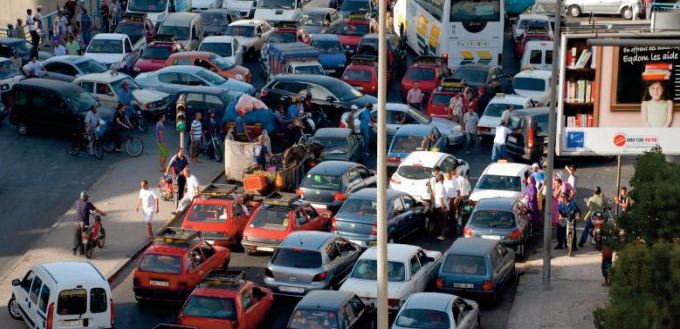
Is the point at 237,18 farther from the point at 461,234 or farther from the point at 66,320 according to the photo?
the point at 66,320

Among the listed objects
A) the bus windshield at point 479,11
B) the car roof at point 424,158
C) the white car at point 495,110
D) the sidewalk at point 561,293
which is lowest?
the sidewalk at point 561,293

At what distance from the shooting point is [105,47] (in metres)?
51.3

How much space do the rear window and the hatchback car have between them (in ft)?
32.0

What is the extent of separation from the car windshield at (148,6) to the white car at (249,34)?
452 centimetres

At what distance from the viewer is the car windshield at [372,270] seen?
95.7 feet

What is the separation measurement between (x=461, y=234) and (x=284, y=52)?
15.9 meters

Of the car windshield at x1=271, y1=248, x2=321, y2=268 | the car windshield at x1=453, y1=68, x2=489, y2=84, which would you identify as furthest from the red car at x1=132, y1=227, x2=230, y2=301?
the car windshield at x1=453, y1=68, x2=489, y2=84

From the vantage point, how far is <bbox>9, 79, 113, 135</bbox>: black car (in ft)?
137

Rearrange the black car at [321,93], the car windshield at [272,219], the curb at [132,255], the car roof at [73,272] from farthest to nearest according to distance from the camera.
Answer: the black car at [321,93]
the car windshield at [272,219]
the curb at [132,255]
the car roof at [73,272]

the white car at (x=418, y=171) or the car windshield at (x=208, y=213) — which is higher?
the white car at (x=418, y=171)

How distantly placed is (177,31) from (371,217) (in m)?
23.4

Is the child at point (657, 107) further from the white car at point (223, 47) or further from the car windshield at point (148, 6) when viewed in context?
the car windshield at point (148, 6)

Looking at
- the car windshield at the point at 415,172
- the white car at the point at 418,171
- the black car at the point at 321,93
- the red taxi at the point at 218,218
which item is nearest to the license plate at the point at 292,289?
the red taxi at the point at 218,218

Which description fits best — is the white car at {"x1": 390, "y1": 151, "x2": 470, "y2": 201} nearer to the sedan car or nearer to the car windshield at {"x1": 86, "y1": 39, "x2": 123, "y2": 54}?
the sedan car
